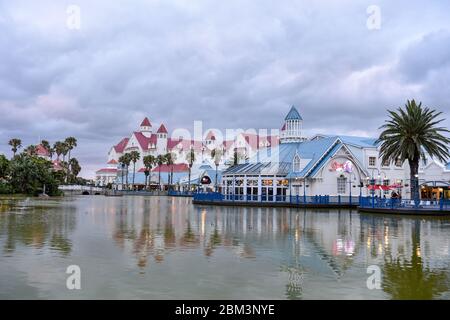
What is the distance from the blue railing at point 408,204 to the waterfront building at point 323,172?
1006cm

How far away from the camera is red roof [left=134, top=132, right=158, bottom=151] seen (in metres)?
185

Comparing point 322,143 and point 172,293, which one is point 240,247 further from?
point 322,143

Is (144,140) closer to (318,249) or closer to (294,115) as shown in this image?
(294,115)

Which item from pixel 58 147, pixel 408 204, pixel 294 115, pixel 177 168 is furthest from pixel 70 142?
pixel 408 204

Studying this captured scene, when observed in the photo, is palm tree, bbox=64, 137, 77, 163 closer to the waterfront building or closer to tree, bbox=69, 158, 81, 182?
tree, bbox=69, 158, 81, 182

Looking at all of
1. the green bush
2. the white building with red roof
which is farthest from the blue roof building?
the green bush

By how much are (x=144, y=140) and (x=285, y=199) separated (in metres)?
136

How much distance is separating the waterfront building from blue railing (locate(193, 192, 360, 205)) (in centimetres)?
19

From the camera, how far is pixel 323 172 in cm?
5847
